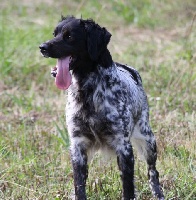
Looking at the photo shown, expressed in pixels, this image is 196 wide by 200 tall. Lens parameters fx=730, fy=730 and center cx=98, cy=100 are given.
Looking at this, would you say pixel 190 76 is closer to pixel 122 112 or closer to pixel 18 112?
pixel 18 112

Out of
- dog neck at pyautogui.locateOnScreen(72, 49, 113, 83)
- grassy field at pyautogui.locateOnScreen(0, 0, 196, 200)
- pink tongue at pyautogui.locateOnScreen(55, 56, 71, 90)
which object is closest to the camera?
pink tongue at pyautogui.locateOnScreen(55, 56, 71, 90)

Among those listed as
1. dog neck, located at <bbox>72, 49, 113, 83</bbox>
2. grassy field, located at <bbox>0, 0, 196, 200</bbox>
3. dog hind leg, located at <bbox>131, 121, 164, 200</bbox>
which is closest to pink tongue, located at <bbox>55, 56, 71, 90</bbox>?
dog neck, located at <bbox>72, 49, 113, 83</bbox>

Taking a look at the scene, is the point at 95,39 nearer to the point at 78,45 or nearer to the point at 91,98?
the point at 78,45

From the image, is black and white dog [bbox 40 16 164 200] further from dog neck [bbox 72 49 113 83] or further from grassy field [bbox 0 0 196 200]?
grassy field [bbox 0 0 196 200]

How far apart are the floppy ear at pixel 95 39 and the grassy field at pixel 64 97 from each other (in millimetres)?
1205

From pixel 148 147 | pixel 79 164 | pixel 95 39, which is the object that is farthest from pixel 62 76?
pixel 148 147

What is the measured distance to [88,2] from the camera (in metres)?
Answer: 14.5

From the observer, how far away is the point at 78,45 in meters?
5.91

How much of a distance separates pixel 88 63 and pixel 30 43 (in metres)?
5.21

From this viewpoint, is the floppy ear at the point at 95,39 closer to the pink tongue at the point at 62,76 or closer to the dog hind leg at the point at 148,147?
the pink tongue at the point at 62,76

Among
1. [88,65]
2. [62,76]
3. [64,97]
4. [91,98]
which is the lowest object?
[91,98]

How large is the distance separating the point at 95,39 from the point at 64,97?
3.30 metres

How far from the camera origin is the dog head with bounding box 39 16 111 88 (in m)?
5.82

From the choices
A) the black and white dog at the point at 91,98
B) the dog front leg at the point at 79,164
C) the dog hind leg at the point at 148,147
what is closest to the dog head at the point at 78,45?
the black and white dog at the point at 91,98
